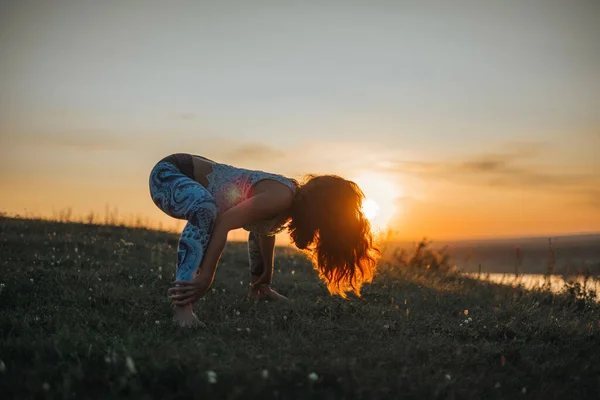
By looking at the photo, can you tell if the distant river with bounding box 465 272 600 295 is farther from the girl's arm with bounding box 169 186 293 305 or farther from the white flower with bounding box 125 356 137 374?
the white flower with bounding box 125 356 137 374

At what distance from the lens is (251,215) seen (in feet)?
16.5

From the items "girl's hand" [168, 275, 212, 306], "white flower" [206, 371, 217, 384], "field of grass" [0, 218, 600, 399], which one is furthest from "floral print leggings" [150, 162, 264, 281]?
"white flower" [206, 371, 217, 384]

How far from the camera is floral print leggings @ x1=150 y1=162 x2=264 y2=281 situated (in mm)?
4996

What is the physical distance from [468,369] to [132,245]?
8.23 meters

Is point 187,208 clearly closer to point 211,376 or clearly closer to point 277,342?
point 277,342

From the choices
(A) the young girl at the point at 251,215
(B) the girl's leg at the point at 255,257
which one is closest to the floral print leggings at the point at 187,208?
(A) the young girl at the point at 251,215

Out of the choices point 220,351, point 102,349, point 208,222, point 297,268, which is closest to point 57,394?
point 102,349

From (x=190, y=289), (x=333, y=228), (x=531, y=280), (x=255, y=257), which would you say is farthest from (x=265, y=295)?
(x=531, y=280)

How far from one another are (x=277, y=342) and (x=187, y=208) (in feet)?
5.34

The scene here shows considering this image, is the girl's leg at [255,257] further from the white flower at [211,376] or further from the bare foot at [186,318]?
the white flower at [211,376]

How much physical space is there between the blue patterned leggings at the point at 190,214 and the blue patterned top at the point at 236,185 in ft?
0.86

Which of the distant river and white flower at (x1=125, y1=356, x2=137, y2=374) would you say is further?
the distant river

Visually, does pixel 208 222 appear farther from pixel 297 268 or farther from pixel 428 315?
pixel 297 268

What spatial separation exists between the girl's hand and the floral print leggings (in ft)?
0.43
